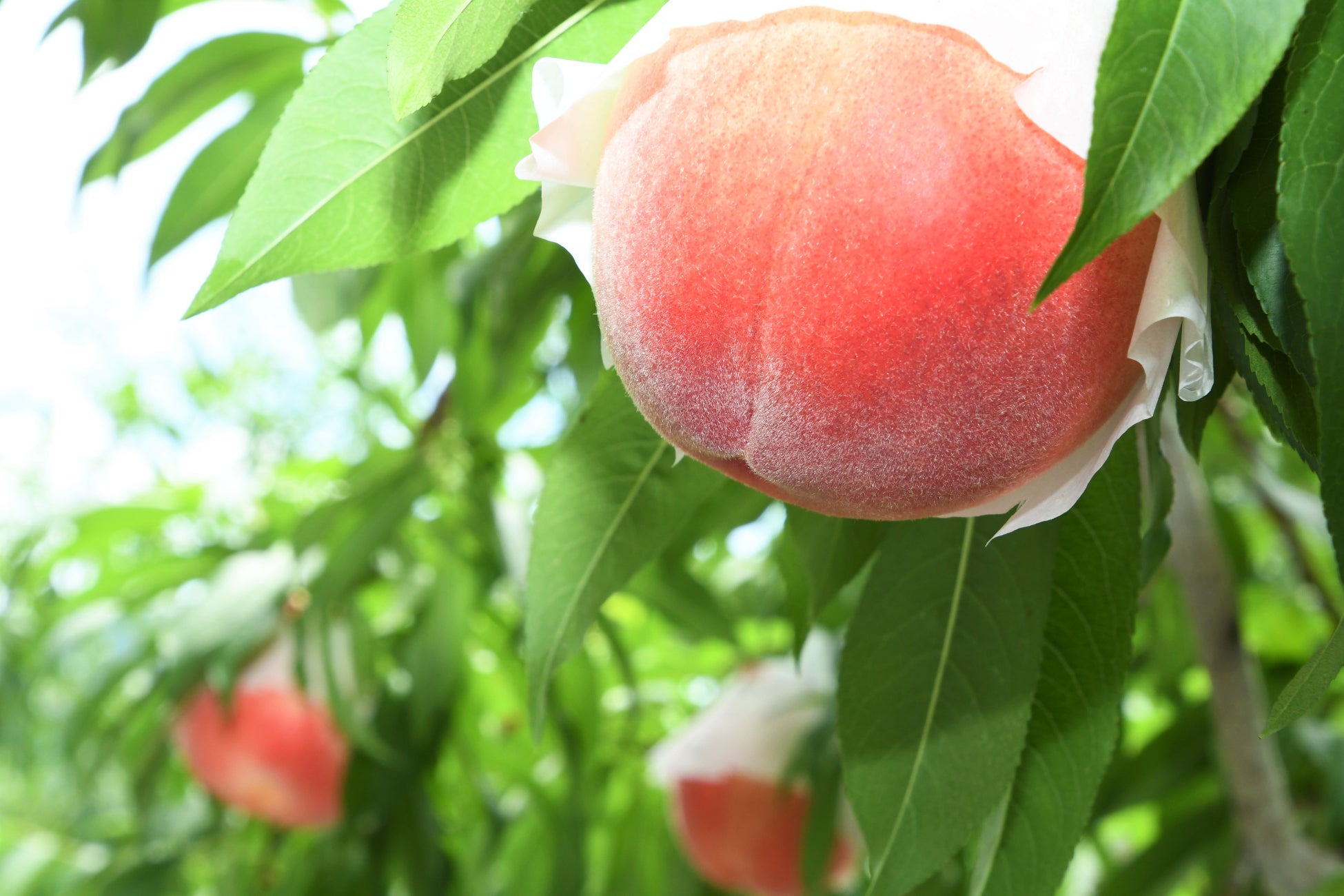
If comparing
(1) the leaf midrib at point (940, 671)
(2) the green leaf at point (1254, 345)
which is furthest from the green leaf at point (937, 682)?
(2) the green leaf at point (1254, 345)

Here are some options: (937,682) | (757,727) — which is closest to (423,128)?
(937,682)

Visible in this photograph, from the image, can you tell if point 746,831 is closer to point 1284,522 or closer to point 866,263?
point 1284,522

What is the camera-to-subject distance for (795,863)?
1.13 meters

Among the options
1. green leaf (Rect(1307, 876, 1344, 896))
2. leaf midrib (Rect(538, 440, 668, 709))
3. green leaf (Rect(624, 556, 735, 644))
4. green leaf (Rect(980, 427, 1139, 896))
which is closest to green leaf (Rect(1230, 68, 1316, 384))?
green leaf (Rect(980, 427, 1139, 896))

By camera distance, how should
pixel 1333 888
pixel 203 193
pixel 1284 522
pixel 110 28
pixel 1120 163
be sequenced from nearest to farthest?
1. pixel 1120 163
2. pixel 1333 888
3. pixel 110 28
4. pixel 203 193
5. pixel 1284 522

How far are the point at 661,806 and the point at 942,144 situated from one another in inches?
45.9

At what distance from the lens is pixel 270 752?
3.61 feet

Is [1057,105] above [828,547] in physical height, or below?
above

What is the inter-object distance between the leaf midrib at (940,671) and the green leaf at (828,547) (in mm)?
42

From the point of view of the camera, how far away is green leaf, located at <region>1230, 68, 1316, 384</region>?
28cm

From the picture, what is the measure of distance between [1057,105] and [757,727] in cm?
89

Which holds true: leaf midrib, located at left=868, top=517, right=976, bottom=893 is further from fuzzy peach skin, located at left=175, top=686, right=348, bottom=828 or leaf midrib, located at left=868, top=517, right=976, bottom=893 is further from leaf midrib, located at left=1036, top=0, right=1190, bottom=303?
fuzzy peach skin, located at left=175, top=686, right=348, bottom=828

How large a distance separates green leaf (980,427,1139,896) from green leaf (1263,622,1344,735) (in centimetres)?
14

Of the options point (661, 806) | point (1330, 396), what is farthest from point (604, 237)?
point (661, 806)
